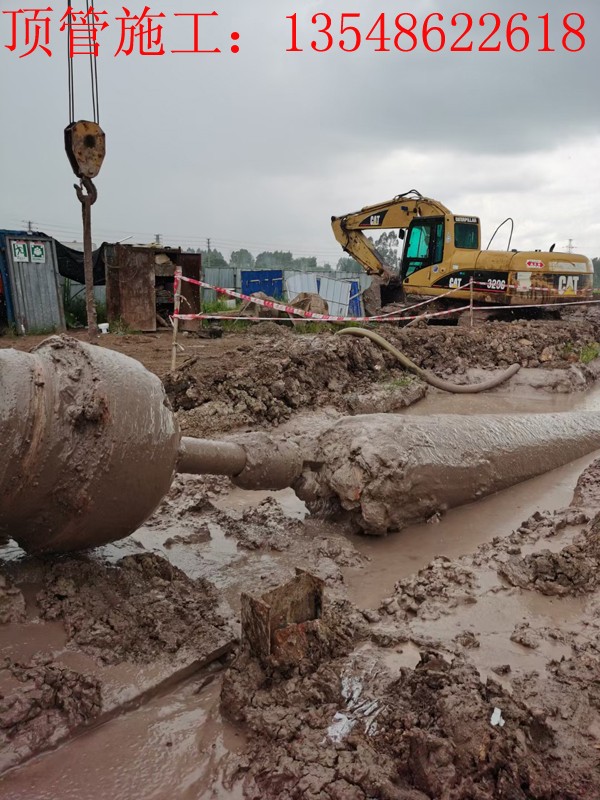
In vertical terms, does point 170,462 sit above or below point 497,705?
above

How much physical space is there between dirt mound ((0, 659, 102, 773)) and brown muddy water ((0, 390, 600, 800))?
0.06 meters

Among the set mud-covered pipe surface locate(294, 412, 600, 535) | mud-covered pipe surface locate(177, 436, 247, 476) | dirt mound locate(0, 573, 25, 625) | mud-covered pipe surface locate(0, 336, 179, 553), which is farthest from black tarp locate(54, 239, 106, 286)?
dirt mound locate(0, 573, 25, 625)

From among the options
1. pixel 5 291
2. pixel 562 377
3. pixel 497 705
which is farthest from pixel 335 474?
pixel 5 291

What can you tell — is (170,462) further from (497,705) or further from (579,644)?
(579,644)

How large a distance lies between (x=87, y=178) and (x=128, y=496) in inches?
146

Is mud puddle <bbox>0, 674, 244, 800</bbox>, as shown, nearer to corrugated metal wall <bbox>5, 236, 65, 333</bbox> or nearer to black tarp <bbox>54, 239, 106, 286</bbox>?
corrugated metal wall <bbox>5, 236, 65, 333</bbox>

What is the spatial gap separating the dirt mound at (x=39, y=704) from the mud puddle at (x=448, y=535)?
1.55m

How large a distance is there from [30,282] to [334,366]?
7.52 meters

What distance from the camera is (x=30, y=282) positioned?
1244cm

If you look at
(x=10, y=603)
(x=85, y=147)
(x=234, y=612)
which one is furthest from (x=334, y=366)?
(x=10, y=603)

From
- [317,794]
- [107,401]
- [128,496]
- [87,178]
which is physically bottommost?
[317,794]

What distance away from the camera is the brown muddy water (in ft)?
6.86

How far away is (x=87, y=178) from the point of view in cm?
546

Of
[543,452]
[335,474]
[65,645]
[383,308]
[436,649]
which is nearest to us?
[65,645]
